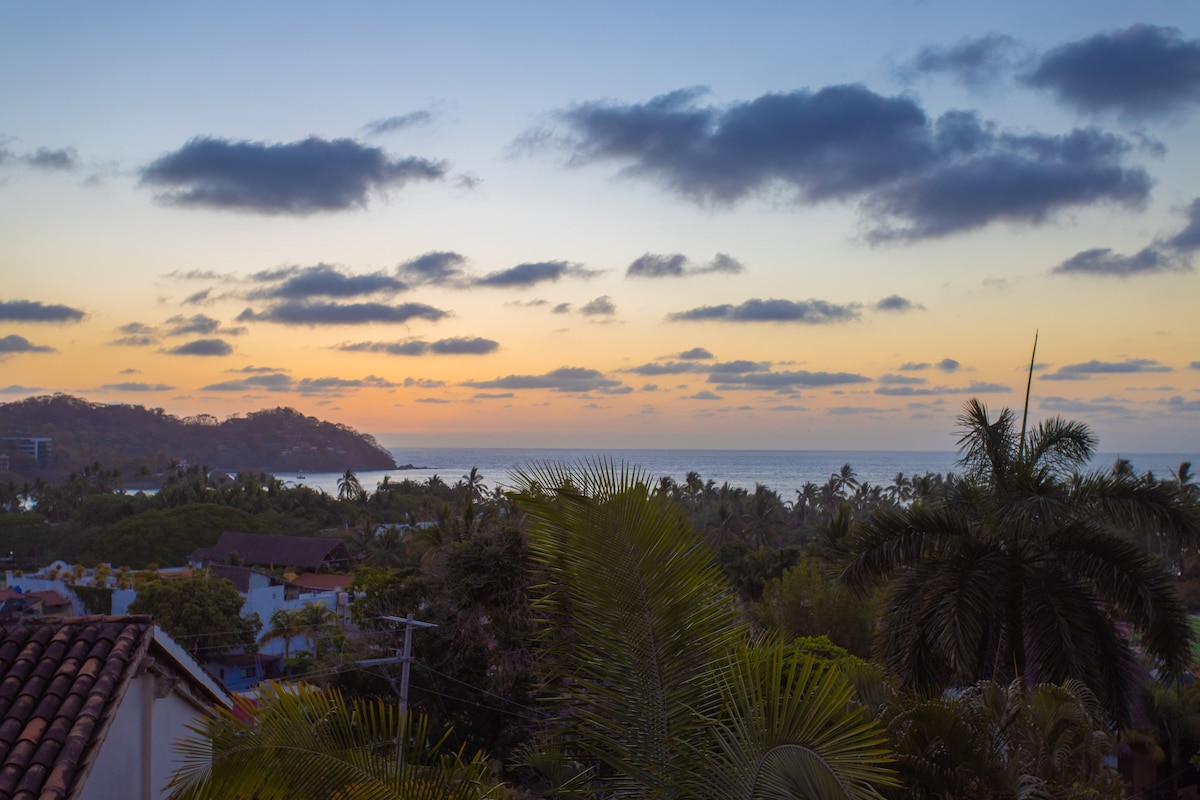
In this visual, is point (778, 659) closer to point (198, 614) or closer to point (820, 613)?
point (820, 613)

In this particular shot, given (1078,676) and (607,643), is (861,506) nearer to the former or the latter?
(1078,676)

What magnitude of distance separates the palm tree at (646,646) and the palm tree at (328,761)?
59 centimetres

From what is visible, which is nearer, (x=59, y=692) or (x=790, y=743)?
(x=790, y=743)

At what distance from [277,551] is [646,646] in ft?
188

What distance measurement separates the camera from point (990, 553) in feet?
35.8

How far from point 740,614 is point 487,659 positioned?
17957mm

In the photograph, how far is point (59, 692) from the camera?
6391 mm

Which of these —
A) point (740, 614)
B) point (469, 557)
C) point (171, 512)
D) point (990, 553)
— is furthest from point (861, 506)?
point (740, 614)

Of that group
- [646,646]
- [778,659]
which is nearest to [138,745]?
[646,646]

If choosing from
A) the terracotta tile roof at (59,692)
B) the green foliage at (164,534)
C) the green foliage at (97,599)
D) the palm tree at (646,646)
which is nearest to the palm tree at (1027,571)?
the palm tree at (646,646)

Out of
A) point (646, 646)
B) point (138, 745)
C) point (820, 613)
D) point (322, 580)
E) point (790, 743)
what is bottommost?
point (322, 580)

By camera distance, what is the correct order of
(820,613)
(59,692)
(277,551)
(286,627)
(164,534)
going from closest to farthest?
(59,692) → (820,613) → (286,627) → (277,551) → (164,534)

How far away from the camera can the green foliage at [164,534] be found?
2307 inches

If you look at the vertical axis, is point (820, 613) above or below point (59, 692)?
below
